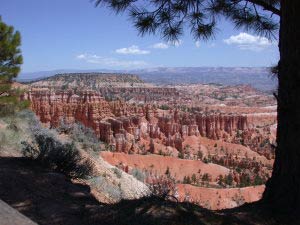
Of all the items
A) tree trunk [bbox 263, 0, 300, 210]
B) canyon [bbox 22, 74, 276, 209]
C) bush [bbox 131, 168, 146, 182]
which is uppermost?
tree trunk [bbox 263, 0, 300, 210]

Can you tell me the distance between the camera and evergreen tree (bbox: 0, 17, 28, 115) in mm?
11789

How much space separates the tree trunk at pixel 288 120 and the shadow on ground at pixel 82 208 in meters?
0.29

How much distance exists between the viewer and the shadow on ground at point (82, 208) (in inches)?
132

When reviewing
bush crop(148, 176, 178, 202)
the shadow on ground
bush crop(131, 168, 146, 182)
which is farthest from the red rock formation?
the shadow on ground

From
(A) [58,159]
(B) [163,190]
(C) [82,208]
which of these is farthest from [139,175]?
→ (C) [82,208]

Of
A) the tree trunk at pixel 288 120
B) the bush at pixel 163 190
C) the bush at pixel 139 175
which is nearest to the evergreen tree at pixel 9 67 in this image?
the bush at pixel 139 175

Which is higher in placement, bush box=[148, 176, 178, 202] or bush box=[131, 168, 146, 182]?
bush box=[148, 176, 178, 202]

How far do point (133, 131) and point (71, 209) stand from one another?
140ft

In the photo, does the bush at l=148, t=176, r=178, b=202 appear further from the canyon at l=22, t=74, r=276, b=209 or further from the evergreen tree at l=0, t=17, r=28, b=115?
the canyon at l=22, t=74, r=276, b=209

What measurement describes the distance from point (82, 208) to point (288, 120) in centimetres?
210

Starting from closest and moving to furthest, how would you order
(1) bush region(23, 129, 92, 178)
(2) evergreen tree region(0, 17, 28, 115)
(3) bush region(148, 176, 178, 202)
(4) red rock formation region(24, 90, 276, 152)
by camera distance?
(3) bush region(148, 176, 178, 202)
(1) bush region(23, 129, 92, 178)
(2) evergreen tree region(0, 17, 28, 115)
(4) red rock formation region(24, 90, 276, 152)

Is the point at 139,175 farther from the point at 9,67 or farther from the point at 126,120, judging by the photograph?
Result: the point at 126,120

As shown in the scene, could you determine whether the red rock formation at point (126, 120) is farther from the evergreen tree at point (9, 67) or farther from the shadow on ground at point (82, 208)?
the shadow on ground at point (82, 208)

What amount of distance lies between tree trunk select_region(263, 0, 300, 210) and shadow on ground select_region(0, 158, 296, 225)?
29 centimetres
